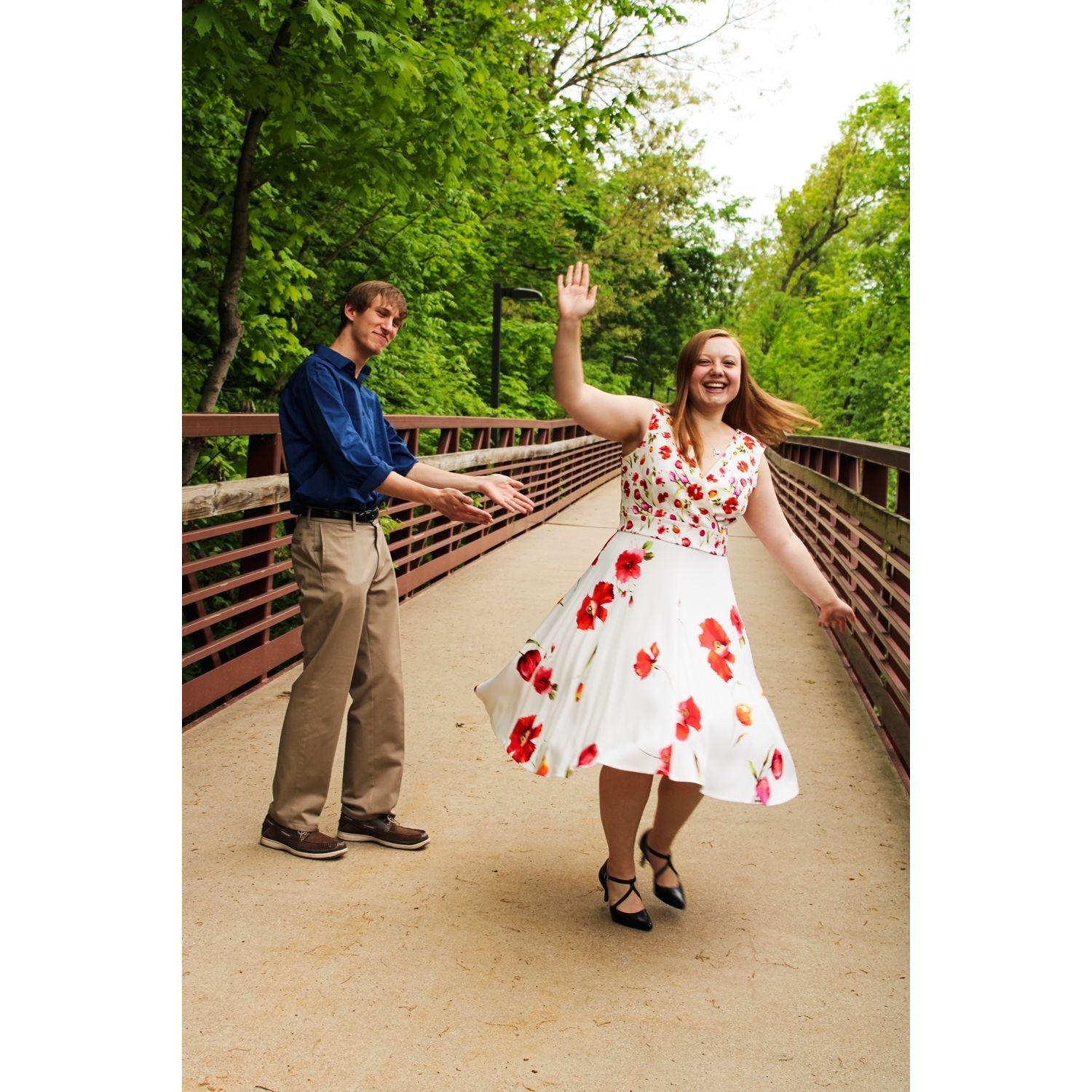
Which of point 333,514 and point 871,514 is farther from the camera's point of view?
point 871,514

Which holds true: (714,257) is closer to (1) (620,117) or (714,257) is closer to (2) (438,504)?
(1) (620,117)

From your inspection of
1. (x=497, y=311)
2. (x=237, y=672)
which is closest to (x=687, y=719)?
(x=237, y=672)

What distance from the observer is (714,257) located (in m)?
45.5

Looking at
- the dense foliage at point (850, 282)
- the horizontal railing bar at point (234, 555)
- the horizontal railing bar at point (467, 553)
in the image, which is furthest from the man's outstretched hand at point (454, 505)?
the dense foliage at point (850, 282)

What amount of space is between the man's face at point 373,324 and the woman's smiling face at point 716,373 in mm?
1004

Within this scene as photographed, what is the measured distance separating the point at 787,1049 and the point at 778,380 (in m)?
44.6

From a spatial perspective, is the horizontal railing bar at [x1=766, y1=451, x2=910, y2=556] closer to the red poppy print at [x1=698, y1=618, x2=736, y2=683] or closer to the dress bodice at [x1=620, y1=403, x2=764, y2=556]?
the dress bodice at [x1=620, y1=403, x2=764, y2=556]

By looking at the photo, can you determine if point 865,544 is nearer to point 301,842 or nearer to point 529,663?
point 529,663

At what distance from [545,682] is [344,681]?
Result: 797 millimetres

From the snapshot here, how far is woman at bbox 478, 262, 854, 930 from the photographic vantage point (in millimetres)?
3076

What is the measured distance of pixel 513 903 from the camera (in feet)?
11.4

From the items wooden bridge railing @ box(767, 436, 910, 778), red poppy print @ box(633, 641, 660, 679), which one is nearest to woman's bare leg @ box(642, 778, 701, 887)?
red poppy print @ box(633, 641, 660, 679)

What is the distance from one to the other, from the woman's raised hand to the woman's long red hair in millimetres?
405

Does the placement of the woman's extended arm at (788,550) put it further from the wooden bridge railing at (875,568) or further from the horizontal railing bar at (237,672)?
the horizontal railing bar at (237,672)
